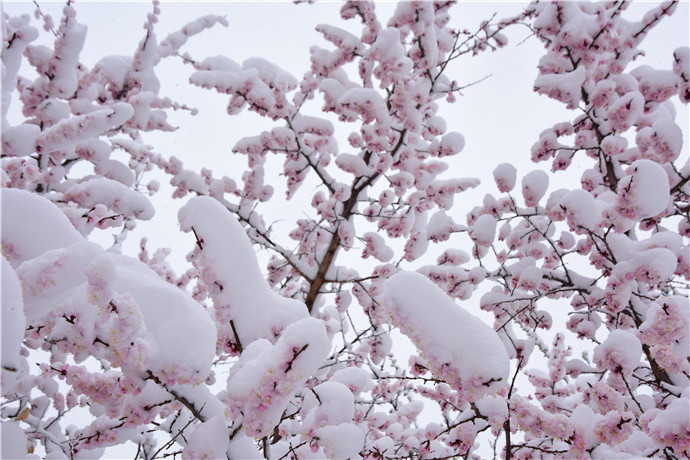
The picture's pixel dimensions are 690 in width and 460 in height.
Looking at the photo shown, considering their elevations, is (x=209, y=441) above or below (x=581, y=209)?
below

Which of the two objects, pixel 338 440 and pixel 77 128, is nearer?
pixel 338 440

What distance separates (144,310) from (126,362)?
19 cm

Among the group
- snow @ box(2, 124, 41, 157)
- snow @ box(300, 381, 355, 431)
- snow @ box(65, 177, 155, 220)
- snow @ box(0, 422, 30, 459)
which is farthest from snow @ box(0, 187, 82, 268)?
snow @ box(2, 124, 41, 157)

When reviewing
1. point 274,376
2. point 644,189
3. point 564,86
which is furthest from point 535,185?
point 274,376

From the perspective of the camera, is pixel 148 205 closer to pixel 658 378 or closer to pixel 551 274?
pixel 551 274

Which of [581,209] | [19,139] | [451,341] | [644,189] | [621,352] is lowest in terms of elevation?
[451,341]

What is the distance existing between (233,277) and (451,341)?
0.92 metres

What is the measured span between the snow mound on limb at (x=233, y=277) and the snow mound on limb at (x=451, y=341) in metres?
0.55

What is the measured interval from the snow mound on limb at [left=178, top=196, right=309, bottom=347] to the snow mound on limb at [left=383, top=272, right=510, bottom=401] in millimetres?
546

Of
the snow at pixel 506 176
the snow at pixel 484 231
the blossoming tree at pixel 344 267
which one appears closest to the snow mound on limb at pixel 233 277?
the blossoming tree at pixel 344 267

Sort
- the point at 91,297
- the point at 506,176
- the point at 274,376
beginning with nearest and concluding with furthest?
the point at 91,297
the point at 274,376
the point at 506,176

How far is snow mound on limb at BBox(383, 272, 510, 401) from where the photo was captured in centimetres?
135

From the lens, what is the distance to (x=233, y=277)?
64.2 inches

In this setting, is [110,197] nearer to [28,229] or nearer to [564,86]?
[28,229]
